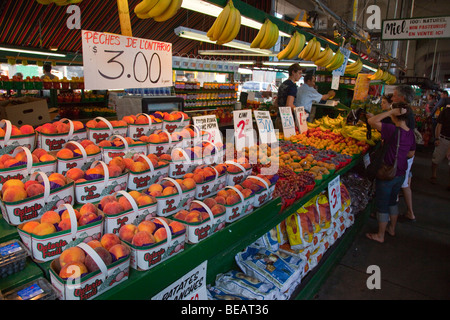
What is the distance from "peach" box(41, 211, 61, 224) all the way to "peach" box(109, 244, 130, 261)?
29 cm

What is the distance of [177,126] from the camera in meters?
2.69

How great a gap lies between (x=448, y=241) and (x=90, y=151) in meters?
4.90

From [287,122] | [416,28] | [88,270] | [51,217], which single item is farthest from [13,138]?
[416,28]

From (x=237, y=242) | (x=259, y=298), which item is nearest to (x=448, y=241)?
(x=259, y=298)

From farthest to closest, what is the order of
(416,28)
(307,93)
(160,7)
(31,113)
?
1. (416,28)
2. (307,93)
3. (31,113)
4. (160,7)

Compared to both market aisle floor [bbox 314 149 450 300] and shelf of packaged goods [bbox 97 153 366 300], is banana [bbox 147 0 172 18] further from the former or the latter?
market aisle floor [bbox 314 149 450 300]

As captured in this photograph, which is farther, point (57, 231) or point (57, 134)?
point (57, 134)

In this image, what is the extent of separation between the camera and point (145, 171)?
1.82 metres

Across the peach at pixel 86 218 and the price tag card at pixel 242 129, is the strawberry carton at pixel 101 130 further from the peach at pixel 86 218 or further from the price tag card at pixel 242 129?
the price tag card at pixel 242 129

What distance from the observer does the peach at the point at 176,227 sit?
4.73ft

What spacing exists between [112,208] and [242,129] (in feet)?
6.96

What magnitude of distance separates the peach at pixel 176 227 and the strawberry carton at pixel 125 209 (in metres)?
0.16

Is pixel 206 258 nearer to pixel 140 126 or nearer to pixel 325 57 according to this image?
pixel 140 126

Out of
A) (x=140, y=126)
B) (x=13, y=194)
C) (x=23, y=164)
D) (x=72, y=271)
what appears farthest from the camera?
(x=140, y=126)
